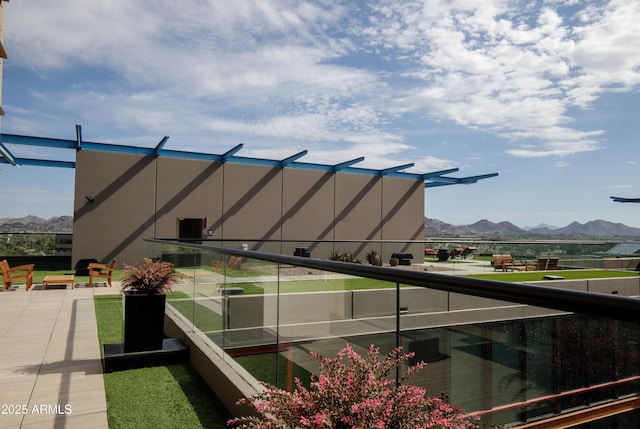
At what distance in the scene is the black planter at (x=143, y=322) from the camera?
4812mm

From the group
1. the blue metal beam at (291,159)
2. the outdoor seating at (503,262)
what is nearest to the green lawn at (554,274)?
the outdoor seating at (503,262)

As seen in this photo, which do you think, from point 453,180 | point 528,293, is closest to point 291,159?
point 453,180

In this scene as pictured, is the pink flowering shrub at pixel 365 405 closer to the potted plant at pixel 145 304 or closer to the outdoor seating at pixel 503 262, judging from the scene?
the potted plant at pixel 145 304

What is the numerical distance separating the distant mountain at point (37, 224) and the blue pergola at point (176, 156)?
2738 millimetres

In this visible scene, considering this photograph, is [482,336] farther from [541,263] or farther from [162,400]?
[541,263]

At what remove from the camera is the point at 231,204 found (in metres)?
20.6

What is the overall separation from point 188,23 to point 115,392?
1161 centimetres

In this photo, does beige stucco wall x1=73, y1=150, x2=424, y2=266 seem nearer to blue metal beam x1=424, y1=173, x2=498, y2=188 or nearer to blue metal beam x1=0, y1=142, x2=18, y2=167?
blue metal beam x1=424, y1=173, x2=498, y2=188

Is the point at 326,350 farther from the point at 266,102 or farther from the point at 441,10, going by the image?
the point at 266,102

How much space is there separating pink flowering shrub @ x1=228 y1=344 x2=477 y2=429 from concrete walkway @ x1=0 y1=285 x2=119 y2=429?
2479 mm

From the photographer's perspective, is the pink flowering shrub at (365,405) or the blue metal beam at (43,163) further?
the blue metal beam at (43,163)

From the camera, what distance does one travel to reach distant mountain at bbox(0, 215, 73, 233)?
1895 centimetres

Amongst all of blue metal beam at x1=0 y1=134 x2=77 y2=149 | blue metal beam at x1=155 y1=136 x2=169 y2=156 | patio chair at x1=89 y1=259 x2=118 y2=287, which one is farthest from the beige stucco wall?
patio chair at x1=89 y1=259 x2=118 y2=287

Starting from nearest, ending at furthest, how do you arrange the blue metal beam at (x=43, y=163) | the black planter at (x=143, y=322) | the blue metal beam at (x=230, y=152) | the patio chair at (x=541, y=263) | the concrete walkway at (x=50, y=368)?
the concrete walkway at (x=50, y=368)
the black planter at (x=143, y=322)
the patio chair at (x=541, y=263)
the blue metal beam at (x=43, y=163)
the blue metal beam at (x=230, y=152)
